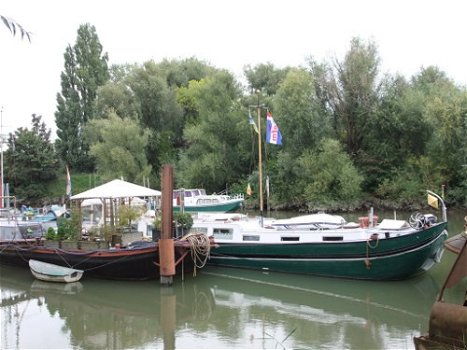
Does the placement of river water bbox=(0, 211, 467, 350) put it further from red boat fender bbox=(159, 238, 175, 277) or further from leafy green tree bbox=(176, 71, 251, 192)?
leafy green tree bbox=(176, 71, 251, 192)

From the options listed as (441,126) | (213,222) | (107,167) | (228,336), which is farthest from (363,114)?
(228,336)

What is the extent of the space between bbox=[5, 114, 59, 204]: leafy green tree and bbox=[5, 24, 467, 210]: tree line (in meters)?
0.12

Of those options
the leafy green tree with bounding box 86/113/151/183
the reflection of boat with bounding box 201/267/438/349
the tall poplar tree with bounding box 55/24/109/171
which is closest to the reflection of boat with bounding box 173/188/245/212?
the leafy green tree with bounding box 86/113/151/183

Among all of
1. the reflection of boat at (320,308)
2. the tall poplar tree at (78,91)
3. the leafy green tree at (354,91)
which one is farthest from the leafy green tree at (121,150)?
the reflection of boat at (320,308)

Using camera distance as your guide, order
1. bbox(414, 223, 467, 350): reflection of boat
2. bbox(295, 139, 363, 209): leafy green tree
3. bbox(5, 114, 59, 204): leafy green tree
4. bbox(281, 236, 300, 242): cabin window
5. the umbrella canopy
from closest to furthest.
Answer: bbox(414, 223, 467, 350): reflection of boat < bbox(281, 236, 300, 242): cabin window < the umbrella canopy < bbox(295, 139, 363, 209): leafy green tree < bbox(5, 114, 59, 204): leafy green tree

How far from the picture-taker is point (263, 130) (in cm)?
4600

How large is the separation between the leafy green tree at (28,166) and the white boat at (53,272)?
38362 millimetres

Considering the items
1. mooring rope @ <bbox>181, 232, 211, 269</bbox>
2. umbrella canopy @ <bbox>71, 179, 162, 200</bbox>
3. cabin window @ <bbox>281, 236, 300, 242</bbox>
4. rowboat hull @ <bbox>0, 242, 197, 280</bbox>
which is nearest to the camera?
rowboat hull @ <bbox>0, 242, 197, 280</bbox>

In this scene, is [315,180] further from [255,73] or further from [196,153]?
[255,73]

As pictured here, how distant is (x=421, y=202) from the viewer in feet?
127

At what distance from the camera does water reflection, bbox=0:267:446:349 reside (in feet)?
36.0

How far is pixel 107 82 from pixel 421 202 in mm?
33246

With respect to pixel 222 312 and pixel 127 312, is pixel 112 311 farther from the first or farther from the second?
pixel 222 312

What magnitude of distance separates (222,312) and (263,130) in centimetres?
3379
